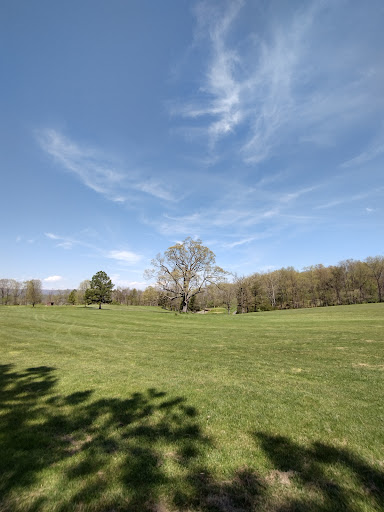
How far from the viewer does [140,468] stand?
306 cm

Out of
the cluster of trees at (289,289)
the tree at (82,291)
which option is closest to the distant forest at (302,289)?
the cluster of trees at (289,289)

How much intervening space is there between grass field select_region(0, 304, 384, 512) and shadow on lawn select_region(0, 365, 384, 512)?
0.05ft

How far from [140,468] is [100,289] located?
54756 millimetres

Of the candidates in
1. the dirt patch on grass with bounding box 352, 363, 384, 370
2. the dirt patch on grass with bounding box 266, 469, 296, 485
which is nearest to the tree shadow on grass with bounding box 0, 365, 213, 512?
the dirt patch on grass with bounding box 266, 469, 296, 485

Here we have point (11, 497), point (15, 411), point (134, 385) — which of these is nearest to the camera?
point (11, 497)

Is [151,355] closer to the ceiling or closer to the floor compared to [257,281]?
closer to the floor

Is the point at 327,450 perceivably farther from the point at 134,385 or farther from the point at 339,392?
the point at 134,385

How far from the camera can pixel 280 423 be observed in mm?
4188

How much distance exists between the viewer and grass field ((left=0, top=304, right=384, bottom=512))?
104 inches

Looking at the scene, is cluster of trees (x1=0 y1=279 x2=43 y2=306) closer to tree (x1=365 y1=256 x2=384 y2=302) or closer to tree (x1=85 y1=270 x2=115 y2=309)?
tree (x1=85 y1=270 x2=115 y2=309)

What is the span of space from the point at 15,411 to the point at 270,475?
4.76 m

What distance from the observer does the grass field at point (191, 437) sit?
2650 millimetres

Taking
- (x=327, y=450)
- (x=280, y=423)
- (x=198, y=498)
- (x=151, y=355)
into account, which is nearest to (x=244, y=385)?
(x=280, y=423)

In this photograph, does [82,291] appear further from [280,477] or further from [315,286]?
[280,477]
